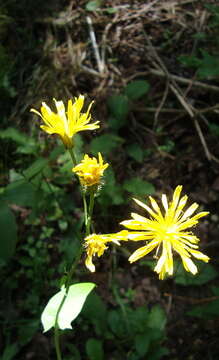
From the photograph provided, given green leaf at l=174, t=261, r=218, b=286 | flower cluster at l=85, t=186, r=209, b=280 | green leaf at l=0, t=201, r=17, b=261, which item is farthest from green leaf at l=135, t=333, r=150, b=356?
green leaf at l=0, t=201, r=17, b=261

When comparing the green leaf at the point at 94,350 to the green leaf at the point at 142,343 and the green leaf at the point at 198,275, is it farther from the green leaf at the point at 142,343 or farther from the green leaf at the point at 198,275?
the green leaf at the point at 198,275

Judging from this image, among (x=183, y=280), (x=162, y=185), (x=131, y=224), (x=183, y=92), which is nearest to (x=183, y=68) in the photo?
(x=183, y=92)

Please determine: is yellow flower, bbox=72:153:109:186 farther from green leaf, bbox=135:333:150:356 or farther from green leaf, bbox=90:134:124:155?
green leaf, bbox=135:333:150:356

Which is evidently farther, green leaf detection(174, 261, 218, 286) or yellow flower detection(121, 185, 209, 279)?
green leaf detection(174, 261, 218, 286)

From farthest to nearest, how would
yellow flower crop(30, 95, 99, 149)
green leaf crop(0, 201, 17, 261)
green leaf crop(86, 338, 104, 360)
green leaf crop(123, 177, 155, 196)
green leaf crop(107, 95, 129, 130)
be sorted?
green leaf crop(107, 95, 129, 130)
green leaf crop(123, 177, 155, 196)
green leaf crop(86, 338, 104, 360)
green leaf crop(0, 201, 17, 261)
yellow flower crop(30, 95, 99, 149)

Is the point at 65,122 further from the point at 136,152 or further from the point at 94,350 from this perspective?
the point at 94,350

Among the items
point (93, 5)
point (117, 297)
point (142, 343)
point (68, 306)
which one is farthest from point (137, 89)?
point (68, 306)

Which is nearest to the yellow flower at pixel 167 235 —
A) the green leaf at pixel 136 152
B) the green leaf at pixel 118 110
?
the green leaf at pixel 136 152
